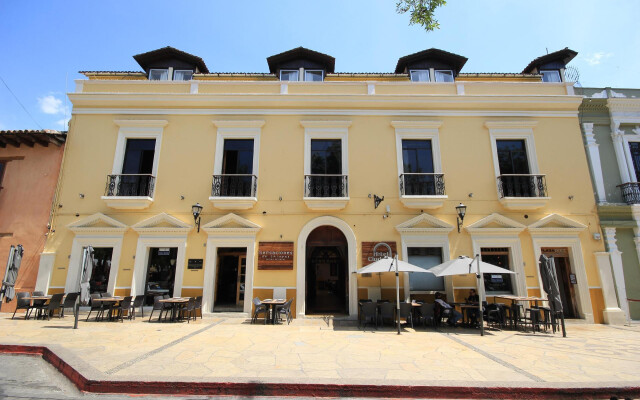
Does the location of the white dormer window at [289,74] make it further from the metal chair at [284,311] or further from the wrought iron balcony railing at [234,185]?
the metal chair at [284,311]

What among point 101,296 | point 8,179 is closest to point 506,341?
point 101,296

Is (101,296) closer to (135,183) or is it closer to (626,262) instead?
(135,183)

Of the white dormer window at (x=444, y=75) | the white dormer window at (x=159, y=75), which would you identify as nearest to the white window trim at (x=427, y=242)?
the white dormer window at (x=444, y=75)

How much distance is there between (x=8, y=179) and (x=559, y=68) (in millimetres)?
25406

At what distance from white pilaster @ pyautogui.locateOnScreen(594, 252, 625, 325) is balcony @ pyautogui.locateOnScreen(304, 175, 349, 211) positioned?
9960 millimetres

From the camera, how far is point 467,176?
1254 centimetres

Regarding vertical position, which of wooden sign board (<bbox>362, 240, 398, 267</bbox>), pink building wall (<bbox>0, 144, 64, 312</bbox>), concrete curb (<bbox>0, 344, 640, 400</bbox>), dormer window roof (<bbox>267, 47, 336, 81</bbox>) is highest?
dormer window roof (<bbox>267, 47, 336, 81</bbox>)

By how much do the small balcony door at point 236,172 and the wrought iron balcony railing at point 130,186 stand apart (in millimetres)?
2647

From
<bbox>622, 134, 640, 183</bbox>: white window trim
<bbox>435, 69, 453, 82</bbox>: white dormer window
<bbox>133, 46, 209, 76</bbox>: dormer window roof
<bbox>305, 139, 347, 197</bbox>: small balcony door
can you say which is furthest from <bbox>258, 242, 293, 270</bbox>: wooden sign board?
<bbox>622, 134, 640, 183</bbox>: white window trim

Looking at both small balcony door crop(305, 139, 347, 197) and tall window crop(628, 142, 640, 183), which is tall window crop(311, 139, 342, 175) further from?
tall window crop(628, 142, 640, 183)

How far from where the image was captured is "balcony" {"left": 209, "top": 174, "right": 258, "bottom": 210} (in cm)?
1186

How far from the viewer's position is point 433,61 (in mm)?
14758

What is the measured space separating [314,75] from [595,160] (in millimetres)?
12709

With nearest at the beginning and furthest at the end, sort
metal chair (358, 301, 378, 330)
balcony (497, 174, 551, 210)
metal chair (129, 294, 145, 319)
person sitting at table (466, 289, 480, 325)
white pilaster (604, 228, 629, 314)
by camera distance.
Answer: metal chair (358, 301, 378, 330) → person sitting at table (466, 289, 480, 325) → metal chair (129, 294, 145, 319) → white pilaster (604, 228, 629, 314) → balcony (497, 174, 551, 210)
